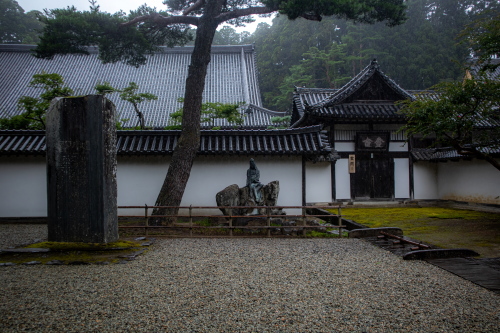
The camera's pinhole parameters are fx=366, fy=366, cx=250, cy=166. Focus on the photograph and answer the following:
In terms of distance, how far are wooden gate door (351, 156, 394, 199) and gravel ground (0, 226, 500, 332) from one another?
11881 millimetres

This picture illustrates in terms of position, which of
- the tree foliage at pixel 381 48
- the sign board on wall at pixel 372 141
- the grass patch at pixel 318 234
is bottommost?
the grass patch at pixel 318 234

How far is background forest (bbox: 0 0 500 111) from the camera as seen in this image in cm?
3312

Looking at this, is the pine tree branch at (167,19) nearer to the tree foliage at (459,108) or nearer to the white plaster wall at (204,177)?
the white plaster wall at (204,177)

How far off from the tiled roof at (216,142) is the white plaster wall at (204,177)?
1.48 feet

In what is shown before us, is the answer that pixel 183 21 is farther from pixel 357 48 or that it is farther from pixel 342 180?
pixel 357 48

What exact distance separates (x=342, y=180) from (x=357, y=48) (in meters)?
25.4

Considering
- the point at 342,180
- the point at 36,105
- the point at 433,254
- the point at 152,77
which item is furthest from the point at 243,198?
the point at 152,77

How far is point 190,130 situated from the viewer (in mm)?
10273

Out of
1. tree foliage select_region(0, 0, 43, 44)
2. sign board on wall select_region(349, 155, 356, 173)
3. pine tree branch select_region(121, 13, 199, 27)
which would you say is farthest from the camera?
tree foliage select_region(0, 0, 43, 44)

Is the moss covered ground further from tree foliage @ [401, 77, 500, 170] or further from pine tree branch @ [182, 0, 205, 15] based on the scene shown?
pine tree branch @ [182, 0, 205, 15]

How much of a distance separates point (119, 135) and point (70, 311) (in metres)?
9.11

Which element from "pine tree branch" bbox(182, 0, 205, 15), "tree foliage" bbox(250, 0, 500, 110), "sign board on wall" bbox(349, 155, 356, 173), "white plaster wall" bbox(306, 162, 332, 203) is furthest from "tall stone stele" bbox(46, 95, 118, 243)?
"tree foliage" bbox(250, 0, 500, 110)

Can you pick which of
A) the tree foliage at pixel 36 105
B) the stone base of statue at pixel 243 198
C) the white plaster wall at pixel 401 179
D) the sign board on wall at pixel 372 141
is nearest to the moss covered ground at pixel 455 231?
the stone base of statue at pixel 243 198

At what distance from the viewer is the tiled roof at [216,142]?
38.5 feet
